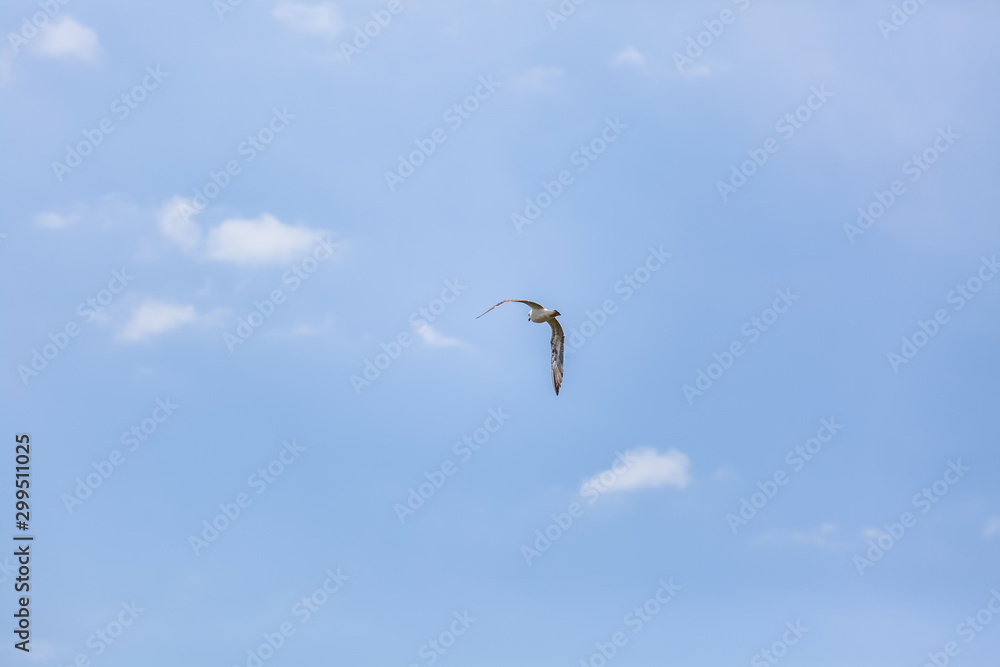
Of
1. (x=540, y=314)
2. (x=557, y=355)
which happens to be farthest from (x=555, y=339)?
(x=540, y=314)

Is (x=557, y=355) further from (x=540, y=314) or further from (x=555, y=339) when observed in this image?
(x=540, y=314)

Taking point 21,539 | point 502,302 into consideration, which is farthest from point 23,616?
point 502,302

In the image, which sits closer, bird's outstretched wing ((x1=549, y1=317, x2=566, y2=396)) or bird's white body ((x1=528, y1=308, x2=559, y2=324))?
bird's white body ((x1=528, y1=308, x2=559, y2=324))

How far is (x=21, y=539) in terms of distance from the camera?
90.7ft

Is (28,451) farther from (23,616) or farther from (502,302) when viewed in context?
(502,302)

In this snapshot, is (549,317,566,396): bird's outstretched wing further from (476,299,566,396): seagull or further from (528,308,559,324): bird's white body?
(528,308,559,324): bird's white body

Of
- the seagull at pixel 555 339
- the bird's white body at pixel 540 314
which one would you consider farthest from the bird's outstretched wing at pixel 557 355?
the bird's white body at pixel 540 314

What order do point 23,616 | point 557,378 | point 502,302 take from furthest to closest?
1. point 557,378
2. point 23,616
3. point 502,302

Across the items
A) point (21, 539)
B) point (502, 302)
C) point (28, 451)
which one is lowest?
point (21, 539)

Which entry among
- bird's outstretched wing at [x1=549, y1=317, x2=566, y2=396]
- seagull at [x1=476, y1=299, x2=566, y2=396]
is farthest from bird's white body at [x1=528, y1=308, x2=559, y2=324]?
bird's outstretched wing at [x1=549, y1=317, x2=566, y2=396]

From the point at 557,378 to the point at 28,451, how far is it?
58.3ft

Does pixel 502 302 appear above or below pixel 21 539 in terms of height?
above

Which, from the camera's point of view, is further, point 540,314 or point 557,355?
point 557,355

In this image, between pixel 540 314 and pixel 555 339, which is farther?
pixel 555 339
